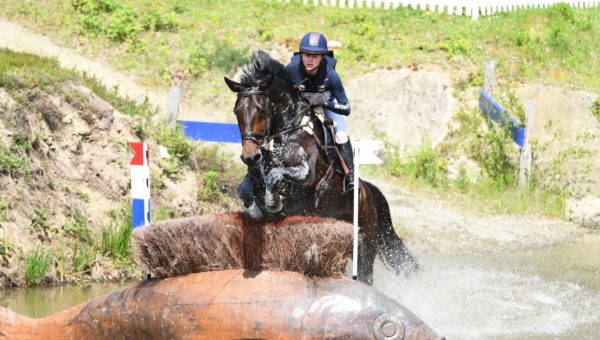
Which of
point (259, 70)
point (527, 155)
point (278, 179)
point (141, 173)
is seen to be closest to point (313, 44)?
point (259, 70)

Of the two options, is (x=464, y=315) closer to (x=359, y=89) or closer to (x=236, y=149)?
(x=236, y=149)

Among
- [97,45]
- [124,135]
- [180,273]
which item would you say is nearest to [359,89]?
[97,45]

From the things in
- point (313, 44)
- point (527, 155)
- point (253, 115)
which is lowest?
point (527, 155)

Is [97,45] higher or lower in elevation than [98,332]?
higher

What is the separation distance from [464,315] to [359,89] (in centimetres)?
1234

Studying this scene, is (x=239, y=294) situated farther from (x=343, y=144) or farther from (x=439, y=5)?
(x=439, y=5)

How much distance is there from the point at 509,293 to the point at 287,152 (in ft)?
15.1

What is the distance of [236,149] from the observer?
763 inches

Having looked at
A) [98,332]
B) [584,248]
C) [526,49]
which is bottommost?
[584,248]

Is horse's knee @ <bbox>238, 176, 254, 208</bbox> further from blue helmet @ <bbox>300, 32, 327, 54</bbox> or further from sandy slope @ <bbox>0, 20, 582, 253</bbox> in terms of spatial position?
sandy slope @ <bbox>0, 20, 582, 253</bbox>

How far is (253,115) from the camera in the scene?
8539mm

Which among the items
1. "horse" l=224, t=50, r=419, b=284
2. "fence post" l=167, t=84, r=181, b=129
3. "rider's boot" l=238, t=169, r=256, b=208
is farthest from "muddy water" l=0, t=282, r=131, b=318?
"fence post" l=167, t=84, r=181, b=129

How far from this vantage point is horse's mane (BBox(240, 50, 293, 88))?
8906 mm

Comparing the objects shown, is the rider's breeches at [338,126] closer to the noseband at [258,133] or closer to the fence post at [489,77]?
the noseband at [258,133]
